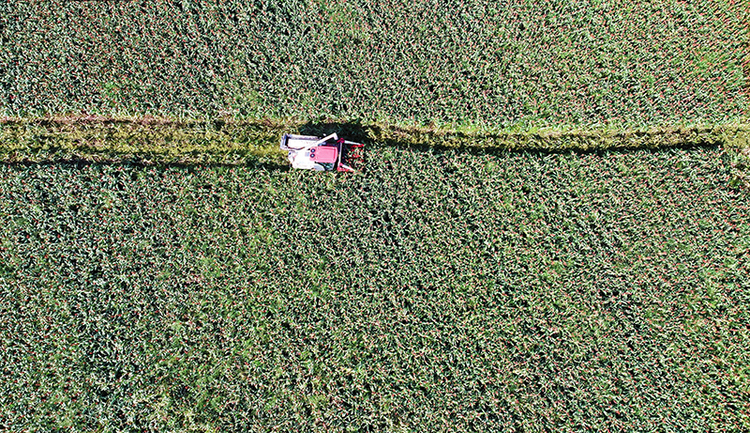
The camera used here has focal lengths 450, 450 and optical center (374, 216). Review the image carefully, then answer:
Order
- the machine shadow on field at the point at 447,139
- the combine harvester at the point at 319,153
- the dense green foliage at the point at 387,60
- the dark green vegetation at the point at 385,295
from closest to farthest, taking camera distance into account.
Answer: the dark green vegetation at the point at 385,295 < the combine harvester at the point at 319,153 < the machine shadow on field at the point at 447,139 < the dense green foliage at the point at 387,60

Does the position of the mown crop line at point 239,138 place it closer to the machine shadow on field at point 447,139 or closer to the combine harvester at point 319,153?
the machine shadow on field at point 447,139

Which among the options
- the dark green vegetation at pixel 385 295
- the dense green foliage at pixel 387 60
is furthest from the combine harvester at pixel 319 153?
the dense green foliage at pixel 387 60

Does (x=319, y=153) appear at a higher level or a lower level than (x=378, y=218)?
higher

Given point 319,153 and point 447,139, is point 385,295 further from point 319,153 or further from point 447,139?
point 447,139

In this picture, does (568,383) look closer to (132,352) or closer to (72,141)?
(132,352)

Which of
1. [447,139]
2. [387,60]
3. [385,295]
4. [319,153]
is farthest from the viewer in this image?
[387,60]

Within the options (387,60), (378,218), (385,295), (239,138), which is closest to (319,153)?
(378,218)

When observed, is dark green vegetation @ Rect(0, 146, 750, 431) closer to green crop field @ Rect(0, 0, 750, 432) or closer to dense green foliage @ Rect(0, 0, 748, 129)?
green crop field @ Rect(0, 0, 750, 432)

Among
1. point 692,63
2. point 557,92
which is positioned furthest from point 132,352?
point 692,63
